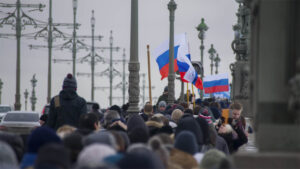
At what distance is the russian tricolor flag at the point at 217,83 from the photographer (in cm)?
4388

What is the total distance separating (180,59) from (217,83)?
9.47m

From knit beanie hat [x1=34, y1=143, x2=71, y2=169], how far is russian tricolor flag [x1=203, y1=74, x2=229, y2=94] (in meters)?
35.1

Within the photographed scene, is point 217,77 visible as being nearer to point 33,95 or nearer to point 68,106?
point 68,106

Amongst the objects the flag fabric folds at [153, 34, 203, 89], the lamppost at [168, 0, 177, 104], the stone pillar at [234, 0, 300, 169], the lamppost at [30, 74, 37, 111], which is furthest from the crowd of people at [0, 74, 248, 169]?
the lamppost at [30, 74, 37, 111]

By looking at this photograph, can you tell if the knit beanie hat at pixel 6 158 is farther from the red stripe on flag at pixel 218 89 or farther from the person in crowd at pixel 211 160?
the red stripe on flag at pixel 218 89

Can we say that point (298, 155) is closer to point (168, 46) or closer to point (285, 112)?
point (285, 112)

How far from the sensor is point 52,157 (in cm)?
870

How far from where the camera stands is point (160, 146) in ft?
32.8

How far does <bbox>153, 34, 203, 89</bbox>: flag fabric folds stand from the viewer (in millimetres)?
33438

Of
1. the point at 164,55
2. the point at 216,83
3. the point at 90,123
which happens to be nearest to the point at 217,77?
the point at 216,83

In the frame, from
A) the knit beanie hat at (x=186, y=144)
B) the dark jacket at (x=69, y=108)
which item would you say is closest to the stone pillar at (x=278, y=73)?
the knit beanie hat at (x=186, y=144)

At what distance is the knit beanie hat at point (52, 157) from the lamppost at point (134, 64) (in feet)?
51.5

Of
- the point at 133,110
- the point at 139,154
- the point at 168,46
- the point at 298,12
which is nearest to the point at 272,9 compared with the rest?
the point at 298,12

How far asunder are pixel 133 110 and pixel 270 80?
14.9 metres
